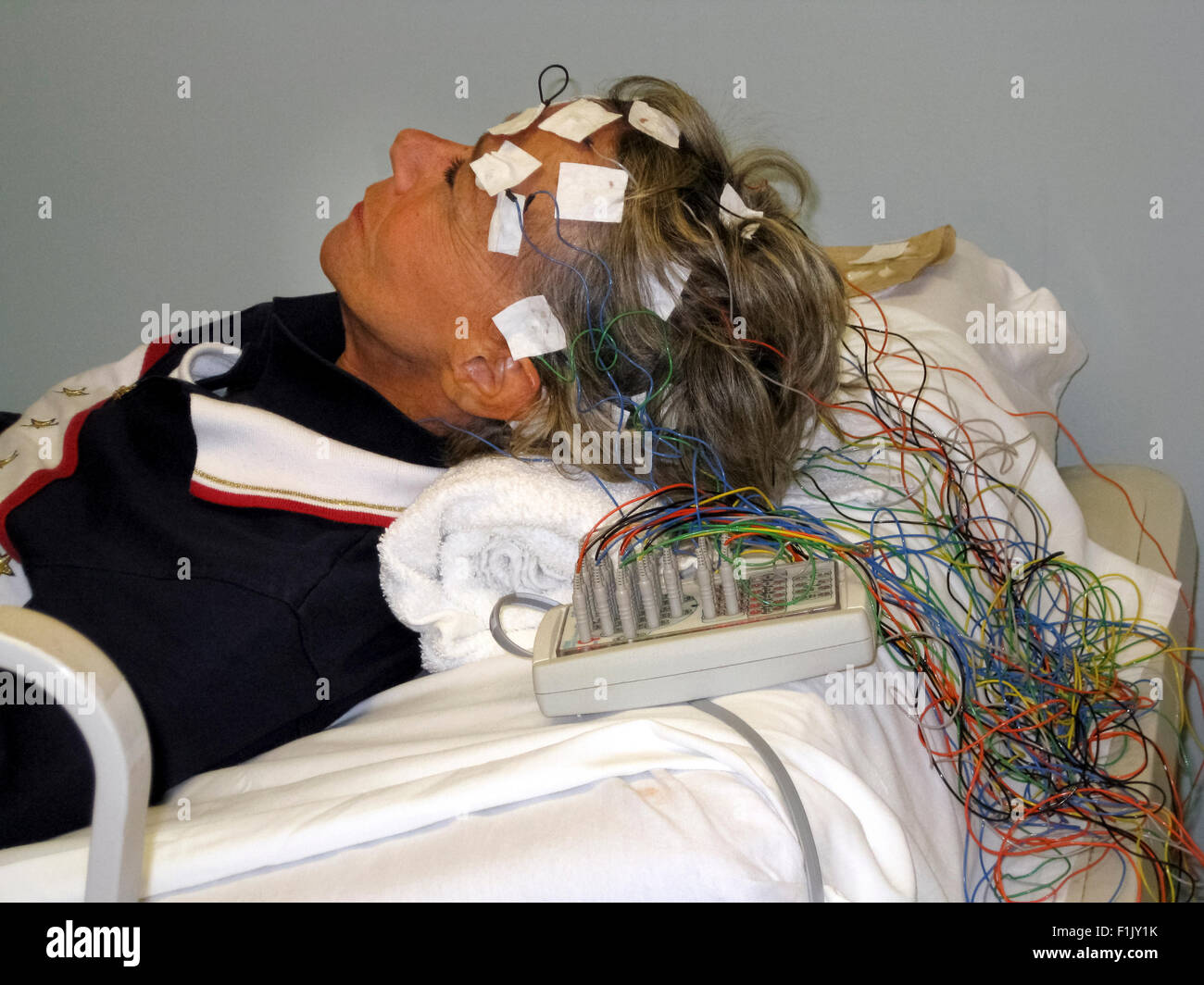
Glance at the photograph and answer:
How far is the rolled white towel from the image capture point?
1010mm

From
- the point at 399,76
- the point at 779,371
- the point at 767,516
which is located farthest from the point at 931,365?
the point at 399,76

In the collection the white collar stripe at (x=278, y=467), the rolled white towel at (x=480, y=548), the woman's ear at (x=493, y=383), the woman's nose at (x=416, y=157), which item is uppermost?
the woman's nose at (x=416, y=157)

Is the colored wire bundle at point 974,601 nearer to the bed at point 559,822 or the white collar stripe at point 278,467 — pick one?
the bed at point 559,822

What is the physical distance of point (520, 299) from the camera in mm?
1089

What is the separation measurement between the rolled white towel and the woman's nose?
347 mm

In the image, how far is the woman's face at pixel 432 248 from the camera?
1.08 metres

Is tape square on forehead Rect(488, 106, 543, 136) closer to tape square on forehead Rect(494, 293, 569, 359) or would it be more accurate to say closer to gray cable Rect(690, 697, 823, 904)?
tape square on forehead Rect(494, 293, 569, 359)

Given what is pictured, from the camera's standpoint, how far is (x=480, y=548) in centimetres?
104

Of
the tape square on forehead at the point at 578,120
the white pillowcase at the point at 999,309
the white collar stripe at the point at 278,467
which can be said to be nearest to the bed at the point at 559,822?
the white collar stripe at the point at 278,467

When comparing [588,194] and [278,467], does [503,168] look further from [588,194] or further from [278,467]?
[278,467]

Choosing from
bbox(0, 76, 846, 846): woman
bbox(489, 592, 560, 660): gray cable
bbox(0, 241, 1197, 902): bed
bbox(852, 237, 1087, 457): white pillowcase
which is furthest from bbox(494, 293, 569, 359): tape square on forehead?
bbox(852, 237, 1087, 457): white pillowcase

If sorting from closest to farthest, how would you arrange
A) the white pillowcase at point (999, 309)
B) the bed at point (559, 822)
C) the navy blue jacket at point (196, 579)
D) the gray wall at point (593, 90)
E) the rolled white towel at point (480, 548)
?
the bed at point (559, 822), the navy blue jacket at point (196, 579), the rolled white towel at point (480, 548), the white pillowcase at point (999, 309), the gray wall at point (593, 90)

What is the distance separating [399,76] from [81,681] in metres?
1.54

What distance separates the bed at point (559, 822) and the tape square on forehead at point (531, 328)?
39cm
